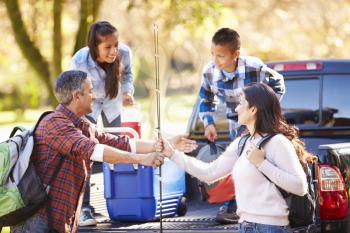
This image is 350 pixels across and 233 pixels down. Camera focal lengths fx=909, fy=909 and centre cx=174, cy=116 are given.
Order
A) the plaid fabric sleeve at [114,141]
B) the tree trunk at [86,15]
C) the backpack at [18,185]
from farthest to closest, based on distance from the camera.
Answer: the tree trunk at [86,15] < the plaid fabric sleeve at [114,141] < the backpack at [18,185]

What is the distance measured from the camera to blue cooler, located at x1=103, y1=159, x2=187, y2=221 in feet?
21.6

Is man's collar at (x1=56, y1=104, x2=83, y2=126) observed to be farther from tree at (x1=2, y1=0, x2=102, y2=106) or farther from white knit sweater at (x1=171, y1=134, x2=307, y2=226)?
tree at (x1=2, y1=0, x2=102, y2=106)

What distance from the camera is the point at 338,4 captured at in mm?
22750

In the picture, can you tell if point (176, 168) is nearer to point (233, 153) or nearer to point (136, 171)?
point (136, 171)

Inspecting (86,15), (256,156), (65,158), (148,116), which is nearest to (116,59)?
(65,158)

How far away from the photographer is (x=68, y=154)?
535 cm

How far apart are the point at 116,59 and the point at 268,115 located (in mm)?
2374

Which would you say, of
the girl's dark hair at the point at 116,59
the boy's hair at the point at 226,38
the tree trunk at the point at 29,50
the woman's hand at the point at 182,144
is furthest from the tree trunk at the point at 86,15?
the woman's hand at the point at 182,144

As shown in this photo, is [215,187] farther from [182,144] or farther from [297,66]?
[297,66]

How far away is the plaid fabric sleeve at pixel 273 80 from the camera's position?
21.5 ft

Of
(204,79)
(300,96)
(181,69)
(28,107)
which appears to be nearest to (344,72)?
(300,96)

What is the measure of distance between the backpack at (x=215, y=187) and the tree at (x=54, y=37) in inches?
263

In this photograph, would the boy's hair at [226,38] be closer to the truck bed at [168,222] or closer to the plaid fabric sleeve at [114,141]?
the plaid fabric sleeve at [114,141]

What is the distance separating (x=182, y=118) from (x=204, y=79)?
2189 cm
